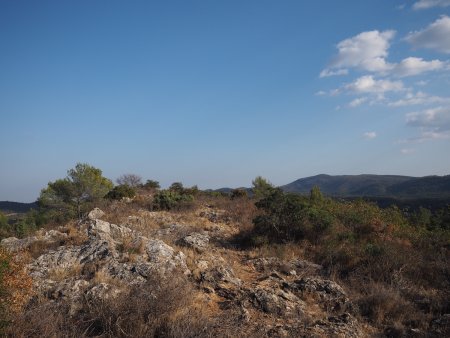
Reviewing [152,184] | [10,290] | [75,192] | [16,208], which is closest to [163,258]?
[10,290]

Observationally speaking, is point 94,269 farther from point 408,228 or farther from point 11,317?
point 408,228

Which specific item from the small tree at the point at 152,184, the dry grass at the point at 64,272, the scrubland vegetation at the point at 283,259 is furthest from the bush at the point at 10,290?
the small tree at the point at 152,184

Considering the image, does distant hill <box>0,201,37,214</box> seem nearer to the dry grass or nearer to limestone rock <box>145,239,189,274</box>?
limestone rock <box>145,239,189,274</box>

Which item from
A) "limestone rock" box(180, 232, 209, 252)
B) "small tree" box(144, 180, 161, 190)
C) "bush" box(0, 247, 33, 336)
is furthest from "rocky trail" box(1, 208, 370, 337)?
"small tree" box(144, 180, 161, 190)

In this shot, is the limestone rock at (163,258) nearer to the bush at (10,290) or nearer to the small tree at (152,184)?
the bush at (10,290)

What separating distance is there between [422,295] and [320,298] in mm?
2302

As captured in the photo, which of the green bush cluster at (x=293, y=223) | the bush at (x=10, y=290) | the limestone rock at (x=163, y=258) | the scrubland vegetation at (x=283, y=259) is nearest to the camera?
the bush at (x=10, y=290)

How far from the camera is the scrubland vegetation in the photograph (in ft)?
15.6

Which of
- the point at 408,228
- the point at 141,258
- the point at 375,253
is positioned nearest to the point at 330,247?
the point at 375,253

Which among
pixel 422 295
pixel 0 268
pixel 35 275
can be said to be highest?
pixel 0 268

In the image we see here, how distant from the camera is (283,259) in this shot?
391 inches

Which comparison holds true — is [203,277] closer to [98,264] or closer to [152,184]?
[98,264]

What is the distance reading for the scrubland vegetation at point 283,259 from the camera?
4762mm

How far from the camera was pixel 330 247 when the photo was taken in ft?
34.3
